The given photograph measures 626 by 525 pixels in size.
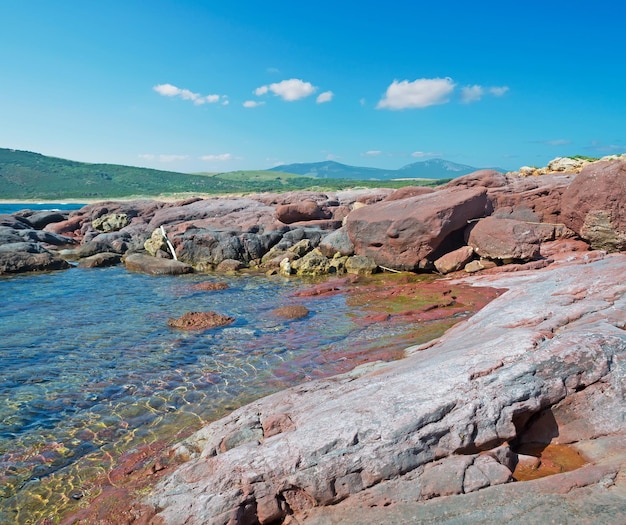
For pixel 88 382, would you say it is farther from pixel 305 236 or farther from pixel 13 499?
pixel 305 236

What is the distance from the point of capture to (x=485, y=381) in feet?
15.0

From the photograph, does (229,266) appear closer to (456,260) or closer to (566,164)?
(456,260)

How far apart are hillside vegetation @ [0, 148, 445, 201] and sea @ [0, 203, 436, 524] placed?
122908 millimetres

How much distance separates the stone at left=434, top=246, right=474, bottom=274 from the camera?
659 inches

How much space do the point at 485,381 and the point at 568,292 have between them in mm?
4007

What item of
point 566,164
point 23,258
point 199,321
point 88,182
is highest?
point 88,182

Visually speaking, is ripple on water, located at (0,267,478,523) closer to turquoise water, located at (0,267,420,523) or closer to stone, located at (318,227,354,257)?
turquoise water, located at (0,267,420,523)

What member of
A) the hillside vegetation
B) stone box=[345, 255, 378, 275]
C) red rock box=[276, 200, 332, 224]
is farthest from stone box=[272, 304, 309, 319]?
the hillside vegetation

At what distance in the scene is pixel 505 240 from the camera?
16062 millimetres

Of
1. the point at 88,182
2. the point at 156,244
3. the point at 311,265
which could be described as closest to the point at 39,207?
the point at 88,182

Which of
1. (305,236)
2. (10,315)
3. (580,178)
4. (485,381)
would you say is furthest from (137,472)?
(305,236)

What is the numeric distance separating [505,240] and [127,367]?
13026 millimetres

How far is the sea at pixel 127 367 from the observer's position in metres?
5.80

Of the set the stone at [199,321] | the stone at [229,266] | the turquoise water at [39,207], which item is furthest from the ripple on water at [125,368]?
the turquoise water at [39,207]
